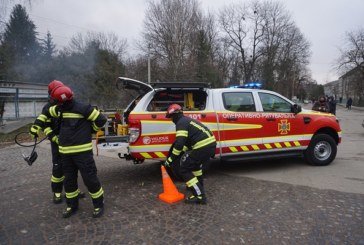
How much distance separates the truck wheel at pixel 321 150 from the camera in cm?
664

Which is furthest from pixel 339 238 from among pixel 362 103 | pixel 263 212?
pixel 362 103

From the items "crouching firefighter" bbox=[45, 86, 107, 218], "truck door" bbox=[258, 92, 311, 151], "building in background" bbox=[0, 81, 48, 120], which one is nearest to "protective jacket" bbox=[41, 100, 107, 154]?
"crouching firefighter" bbox=[45, 86, 107, 218]

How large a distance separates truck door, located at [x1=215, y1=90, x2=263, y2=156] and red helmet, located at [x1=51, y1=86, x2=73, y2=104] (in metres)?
2.97

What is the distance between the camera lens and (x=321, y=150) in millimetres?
6762

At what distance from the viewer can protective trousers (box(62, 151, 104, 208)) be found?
4.05 metres

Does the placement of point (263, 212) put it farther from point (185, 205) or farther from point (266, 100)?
point (266, 100)

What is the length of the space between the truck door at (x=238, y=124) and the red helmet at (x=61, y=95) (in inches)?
117

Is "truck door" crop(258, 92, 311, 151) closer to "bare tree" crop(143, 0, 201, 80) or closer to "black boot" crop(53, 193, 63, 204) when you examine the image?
"black boot" crop(53, 193, 63, 204)

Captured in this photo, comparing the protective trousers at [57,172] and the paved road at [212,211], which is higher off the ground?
the protective trousers at [57,172]

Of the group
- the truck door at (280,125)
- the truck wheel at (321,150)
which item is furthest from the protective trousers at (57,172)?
the truck wheel at (321,150)

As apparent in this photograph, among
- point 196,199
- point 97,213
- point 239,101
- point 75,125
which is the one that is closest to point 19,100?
point 239,101

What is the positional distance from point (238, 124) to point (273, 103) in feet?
3.45

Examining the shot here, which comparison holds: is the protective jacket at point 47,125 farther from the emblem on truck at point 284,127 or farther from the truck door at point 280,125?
the emblem on truck at point 284,127

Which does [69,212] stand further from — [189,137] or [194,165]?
[189,137]
